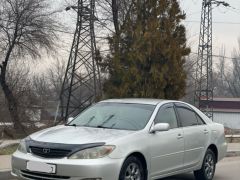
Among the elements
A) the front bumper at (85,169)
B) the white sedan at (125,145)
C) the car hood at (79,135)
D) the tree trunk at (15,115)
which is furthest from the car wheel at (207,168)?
the tree trunk at (15,115)

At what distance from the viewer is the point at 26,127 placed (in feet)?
80.8

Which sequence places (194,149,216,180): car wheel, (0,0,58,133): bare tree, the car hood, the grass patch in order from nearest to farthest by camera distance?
the car hood, (194,149,216,180): car wheel, the grass patch, (0,0,58,133): bare tree

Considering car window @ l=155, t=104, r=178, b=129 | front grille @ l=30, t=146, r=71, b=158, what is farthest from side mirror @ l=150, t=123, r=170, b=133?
front grille @ l=30, t=146, r=71, b=158

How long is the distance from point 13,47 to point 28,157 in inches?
895

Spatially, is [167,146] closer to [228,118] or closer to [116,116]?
[116,116]

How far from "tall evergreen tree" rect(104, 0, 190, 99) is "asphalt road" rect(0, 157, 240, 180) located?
3081mm

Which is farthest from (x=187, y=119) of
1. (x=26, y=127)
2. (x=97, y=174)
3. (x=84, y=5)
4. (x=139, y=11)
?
(x=84, y=5)

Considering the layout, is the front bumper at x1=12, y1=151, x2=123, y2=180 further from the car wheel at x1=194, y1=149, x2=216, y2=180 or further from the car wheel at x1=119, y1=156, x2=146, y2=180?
the car wheel at x1=194, y1=149, x2=216, y2=180

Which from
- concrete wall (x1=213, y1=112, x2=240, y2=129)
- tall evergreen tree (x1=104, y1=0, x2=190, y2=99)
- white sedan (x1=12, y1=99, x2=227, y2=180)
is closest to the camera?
white sedan (x1=12, y1=99, x2=227, y2=180)

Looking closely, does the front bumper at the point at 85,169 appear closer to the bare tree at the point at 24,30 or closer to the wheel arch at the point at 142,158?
the wheel arch at the point at 142,158

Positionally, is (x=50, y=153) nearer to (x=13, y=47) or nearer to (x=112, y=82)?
(x=112, y=82)

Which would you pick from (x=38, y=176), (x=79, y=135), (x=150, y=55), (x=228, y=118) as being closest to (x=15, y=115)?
(x=150, y=55)

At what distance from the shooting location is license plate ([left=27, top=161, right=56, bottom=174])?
7.32 metres

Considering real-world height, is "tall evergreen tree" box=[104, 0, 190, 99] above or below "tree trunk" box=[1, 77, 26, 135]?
above
